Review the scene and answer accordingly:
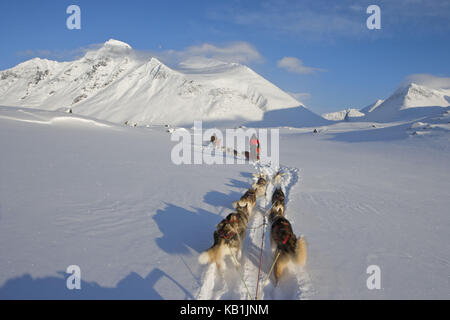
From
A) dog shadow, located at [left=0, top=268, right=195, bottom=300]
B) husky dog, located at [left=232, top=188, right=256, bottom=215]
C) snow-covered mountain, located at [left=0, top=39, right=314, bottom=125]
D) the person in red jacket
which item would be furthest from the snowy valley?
snow-covered mountain, located at [left=0, top=39, right=314, bottom=125]

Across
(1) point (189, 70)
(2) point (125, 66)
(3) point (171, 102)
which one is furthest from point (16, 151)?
(2) point (125, 66)

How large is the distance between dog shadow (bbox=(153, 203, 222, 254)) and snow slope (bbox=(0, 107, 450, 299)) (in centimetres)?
2

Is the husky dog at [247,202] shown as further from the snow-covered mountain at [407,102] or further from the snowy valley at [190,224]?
the snow-covered mountain at [407,102]

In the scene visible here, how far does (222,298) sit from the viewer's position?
9.15ft

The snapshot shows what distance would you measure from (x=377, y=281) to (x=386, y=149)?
1533 cm

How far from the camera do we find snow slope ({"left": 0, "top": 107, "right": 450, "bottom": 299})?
2.82m

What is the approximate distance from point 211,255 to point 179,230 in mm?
1305

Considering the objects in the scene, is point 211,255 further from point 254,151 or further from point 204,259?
point 254,151

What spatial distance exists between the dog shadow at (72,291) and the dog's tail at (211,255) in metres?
0.40

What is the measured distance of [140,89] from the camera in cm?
9688

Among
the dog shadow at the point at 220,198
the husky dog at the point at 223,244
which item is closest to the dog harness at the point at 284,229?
the husky dog at the point at 223,244

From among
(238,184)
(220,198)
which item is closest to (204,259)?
(220,198)

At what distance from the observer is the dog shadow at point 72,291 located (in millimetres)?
2482
